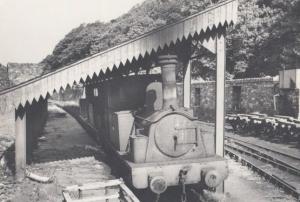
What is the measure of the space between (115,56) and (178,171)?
263cm

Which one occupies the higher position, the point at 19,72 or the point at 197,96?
the point at 19,72

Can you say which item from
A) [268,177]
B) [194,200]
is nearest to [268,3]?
[268,177]

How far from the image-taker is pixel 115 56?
7.30m

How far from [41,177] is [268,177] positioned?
5.77 meters

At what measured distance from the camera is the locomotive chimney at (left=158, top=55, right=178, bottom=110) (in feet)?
24.3

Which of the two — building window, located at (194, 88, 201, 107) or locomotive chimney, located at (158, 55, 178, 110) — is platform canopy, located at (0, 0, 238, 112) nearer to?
locomotive chimney, located at (158, 55, 178, 110)

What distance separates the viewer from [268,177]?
953cm

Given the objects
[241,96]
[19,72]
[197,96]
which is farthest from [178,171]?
[197,96]

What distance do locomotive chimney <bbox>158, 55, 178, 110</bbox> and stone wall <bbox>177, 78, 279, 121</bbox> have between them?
515 inches

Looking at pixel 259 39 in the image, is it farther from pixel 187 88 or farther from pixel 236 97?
pixel 187 88

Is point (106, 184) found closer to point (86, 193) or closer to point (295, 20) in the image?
point (86, 193)

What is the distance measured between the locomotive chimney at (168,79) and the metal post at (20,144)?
3.02 metres

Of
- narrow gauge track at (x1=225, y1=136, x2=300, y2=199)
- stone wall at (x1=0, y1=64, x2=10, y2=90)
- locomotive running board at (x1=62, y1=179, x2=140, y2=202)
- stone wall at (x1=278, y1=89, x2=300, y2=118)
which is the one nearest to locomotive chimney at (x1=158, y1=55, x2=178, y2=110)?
locomotive running board at (x1=62, y1=179, x2=140, y2=202)

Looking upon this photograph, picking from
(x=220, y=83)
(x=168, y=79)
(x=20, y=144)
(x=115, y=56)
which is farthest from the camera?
(x=220, y=83)
